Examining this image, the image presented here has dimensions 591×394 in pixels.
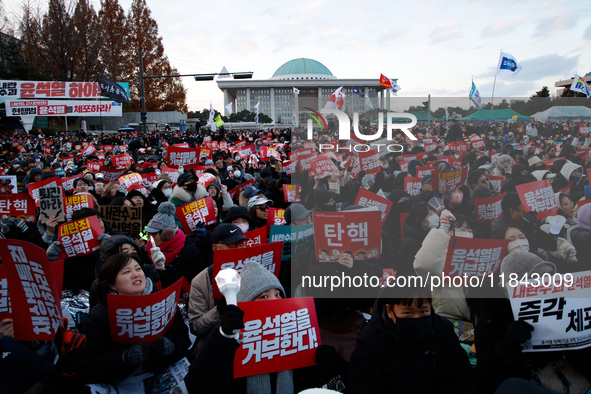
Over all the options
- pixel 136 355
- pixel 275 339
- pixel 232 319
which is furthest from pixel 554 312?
pixel 136 355

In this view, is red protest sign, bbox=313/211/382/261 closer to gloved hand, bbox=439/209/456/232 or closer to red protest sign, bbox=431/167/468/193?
gloved hand, bbox=439/209/456/232

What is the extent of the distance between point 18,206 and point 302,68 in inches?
3876

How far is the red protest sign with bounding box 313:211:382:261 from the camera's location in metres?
2.71

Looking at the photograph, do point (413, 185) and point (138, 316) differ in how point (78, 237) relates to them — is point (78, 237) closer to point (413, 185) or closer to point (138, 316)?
point (138, 316)

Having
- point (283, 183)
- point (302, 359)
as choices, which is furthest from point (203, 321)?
point (283, 183)

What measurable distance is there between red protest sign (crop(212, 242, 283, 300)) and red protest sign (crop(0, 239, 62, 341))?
907 mm

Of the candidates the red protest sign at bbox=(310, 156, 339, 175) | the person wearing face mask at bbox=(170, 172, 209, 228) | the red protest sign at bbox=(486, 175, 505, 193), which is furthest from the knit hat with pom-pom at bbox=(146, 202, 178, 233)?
the red protest sign at bbox=(486, 175, 505, 193)

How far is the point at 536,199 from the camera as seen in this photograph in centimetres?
382

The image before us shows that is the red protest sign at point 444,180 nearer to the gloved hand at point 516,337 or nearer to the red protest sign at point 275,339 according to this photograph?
the gloved hand at point 516,337

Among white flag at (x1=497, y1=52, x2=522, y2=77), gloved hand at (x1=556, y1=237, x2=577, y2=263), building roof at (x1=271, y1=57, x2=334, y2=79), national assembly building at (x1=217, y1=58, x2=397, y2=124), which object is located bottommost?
gloved hand at (x1=556, y1=237, x2=577, y2=263)

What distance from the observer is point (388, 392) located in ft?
5.88

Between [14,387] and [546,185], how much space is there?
454cm

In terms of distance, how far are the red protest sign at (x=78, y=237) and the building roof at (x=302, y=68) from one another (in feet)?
320

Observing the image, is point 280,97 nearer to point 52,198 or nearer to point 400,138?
point 400,138
